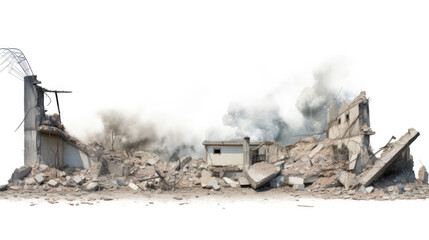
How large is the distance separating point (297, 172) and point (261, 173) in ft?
7.15

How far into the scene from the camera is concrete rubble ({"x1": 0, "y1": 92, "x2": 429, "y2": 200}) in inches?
579

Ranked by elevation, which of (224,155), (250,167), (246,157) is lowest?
(224,155)

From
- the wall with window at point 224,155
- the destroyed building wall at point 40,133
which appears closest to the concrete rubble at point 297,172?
the destroyed building wall at point 40,133

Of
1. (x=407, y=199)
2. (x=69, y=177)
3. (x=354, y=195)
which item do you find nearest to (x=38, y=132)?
(x=69, y=177)

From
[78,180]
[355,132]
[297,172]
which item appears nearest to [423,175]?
[355,132]

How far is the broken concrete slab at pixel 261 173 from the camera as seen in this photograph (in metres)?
15.5

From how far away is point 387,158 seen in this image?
48.3 feet

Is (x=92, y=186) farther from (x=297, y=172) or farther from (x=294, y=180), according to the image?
(x=297, y=172)

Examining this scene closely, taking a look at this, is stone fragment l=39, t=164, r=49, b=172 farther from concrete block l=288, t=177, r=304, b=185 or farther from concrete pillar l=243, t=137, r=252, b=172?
concrete block l=288, t=177, r=304, b=185

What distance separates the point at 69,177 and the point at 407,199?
15.7m

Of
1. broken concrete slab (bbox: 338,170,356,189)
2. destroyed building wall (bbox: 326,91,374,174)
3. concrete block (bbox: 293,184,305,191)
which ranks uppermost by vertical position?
destroyed building wall (bbox: 326,91,374,174)

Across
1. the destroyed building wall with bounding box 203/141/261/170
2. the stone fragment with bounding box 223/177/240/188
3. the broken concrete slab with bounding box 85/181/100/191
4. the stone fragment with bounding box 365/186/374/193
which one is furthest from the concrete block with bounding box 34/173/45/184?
the stone fragment with bounding box 365/186/374/193

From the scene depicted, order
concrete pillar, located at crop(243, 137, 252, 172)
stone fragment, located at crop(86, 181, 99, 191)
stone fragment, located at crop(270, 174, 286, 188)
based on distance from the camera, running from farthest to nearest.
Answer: concrete pillar, located at crop(243, 137, 252, 172) → stone fragment, located at crop(270, 174, 286, 188) → stone fragment, located at crop(86, 181, 99, 191)

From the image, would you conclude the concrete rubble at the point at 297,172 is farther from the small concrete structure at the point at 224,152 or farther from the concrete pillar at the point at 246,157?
the small concrete structure at the point at 224,152
